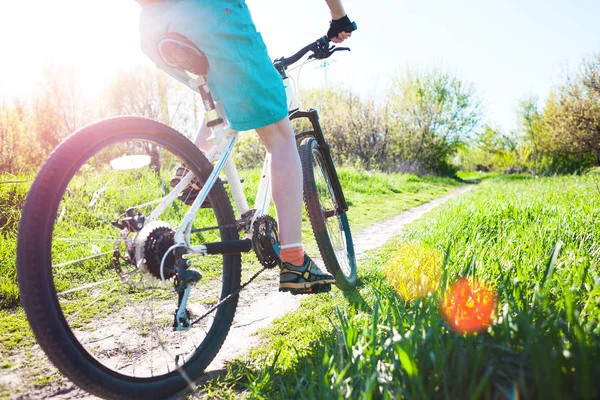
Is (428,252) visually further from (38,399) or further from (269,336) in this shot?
(38,399)

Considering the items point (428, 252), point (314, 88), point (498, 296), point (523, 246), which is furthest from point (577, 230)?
point (314, 88)

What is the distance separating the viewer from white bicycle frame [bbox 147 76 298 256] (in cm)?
166

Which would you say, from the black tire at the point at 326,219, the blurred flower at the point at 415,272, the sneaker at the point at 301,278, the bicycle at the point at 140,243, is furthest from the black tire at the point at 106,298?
the blurred flower at the point at 415,272

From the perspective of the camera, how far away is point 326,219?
2746 millimetres

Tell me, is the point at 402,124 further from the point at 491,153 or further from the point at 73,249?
the point at 491,153

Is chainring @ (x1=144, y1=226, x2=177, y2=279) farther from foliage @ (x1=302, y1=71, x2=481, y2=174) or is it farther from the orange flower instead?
foliage @ (x1=302, y1=71, x2=481, y2=174)

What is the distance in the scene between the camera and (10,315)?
2191 mm

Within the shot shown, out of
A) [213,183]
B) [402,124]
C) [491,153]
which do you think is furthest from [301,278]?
[491,153]

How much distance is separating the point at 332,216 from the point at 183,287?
1.45 metres

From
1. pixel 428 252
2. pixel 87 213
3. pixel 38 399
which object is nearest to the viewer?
pixel 38 399

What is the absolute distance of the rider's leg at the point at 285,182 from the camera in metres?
1.91

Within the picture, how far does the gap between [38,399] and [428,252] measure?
7.51ft

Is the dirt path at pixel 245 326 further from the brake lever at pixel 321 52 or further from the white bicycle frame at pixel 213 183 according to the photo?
the brake lever at pixel 321 52

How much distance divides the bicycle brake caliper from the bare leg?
0.48 m
